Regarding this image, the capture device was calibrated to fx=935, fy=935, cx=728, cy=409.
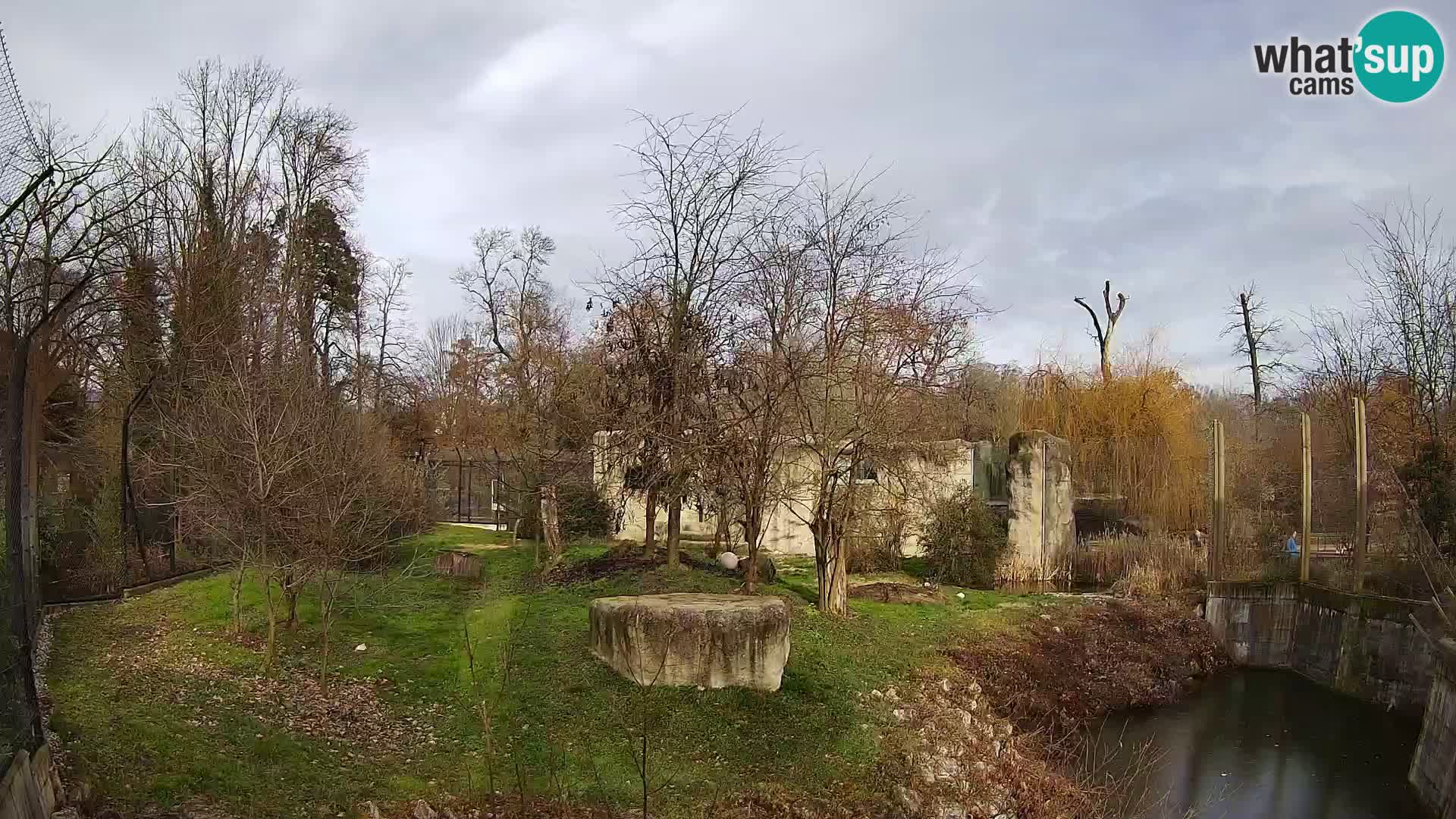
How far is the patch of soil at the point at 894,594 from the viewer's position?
1555 cm

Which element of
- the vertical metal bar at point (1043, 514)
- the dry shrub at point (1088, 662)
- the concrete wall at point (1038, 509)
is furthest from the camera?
the vertical metal bar at point (1043, 514)

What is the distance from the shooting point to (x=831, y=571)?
13.1 metres

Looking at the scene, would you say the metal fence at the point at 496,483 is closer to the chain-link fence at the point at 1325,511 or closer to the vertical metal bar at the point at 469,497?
the vertical metal bar at the point at 469,497

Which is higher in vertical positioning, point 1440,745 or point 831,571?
point 831,571

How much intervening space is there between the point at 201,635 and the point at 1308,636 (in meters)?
16.1

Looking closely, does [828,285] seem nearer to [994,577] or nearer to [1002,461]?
[994,577]

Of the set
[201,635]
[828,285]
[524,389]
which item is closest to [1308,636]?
[828,285]

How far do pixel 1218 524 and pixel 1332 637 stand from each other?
270 cm

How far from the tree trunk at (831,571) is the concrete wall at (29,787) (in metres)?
8.89

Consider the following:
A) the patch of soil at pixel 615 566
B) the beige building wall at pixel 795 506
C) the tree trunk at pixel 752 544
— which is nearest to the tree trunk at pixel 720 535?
the beige building wall at pixel 795 506

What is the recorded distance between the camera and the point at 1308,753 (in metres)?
11.6

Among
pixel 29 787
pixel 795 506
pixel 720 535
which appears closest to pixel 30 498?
pixel 29 787

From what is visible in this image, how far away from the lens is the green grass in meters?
7.11

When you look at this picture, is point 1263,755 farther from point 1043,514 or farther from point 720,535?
point 720,535
